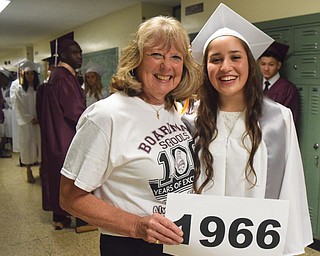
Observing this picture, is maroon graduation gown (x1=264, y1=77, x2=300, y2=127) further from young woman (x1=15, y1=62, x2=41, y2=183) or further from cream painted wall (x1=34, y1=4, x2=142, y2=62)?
young woman (x1=15, y1=62, x2=41, y2=183)

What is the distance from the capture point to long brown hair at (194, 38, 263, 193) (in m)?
1.29

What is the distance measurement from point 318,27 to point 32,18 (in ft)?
17.6

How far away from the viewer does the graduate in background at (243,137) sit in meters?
1.30

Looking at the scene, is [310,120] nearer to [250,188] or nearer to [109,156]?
[250,188]

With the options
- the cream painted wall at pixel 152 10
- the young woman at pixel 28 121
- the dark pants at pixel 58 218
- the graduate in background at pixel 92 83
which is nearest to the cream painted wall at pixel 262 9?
the cream painted wall at pixel 152 10

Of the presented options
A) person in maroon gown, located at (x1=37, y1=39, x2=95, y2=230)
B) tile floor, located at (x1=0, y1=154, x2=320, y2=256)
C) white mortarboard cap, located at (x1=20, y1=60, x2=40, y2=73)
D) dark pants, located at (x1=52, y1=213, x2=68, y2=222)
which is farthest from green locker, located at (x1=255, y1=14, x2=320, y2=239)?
white mortarboard cap, located at (x1=20, y1=60, x2=40, y2=73)

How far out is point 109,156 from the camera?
1105mm

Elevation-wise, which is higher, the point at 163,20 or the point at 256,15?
the point at 256,15

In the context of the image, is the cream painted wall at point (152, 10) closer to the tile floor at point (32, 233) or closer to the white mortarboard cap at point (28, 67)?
the white mortarboard cap at point (28, 67)

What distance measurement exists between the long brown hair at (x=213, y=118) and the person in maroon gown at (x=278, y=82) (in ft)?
5.29

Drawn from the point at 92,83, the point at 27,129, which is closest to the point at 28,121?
the point at 27,129

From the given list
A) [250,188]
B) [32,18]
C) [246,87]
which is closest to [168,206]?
[250,188]

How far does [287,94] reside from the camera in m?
2.90

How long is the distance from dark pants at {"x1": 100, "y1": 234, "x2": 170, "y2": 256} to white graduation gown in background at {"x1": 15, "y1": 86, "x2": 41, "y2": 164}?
389cm
